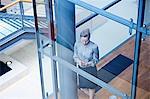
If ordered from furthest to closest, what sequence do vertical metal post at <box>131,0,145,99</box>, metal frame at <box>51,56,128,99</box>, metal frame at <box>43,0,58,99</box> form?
1. metal frame at <box>43,0,58,99</box>
2. metal frame at <box>51,56,128,99</box>
3. vertical metal post at <box>131,0,145,99</box>

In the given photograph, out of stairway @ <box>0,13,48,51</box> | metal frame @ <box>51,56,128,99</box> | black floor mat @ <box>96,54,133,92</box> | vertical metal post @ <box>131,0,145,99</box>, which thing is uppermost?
vertical metal post @ <box>131,0,145,99</box>

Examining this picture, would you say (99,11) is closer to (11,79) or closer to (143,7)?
(143,7)

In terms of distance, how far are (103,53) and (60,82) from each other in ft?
3.05

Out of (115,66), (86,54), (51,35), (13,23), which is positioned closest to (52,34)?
(51,35)

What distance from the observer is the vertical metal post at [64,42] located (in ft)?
12.5

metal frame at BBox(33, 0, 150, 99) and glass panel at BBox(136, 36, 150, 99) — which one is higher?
metal frame at BBox(33, 0, 150, 99)

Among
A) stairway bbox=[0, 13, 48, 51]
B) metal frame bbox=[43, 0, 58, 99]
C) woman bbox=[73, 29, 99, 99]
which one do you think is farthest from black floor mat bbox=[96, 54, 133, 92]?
stairway bbox=[0, 13, 48, 51]

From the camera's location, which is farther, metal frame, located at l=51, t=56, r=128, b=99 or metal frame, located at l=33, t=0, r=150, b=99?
metal frame, located at l=51, t=56, r=128, b=99

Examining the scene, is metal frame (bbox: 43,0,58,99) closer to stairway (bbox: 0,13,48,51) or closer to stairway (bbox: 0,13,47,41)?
stairway (bbox: 0,13,48,51)

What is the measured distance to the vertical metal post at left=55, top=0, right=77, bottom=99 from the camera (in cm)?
380

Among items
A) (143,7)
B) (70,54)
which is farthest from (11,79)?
(143,7)

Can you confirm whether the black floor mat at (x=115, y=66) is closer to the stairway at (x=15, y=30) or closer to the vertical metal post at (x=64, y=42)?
the vertical metal post at (x=64, y=42)

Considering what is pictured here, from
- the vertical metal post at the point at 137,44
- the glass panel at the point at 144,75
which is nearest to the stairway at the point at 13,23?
the glass panel at the point at 144,75

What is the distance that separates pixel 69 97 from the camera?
4.33 metres
